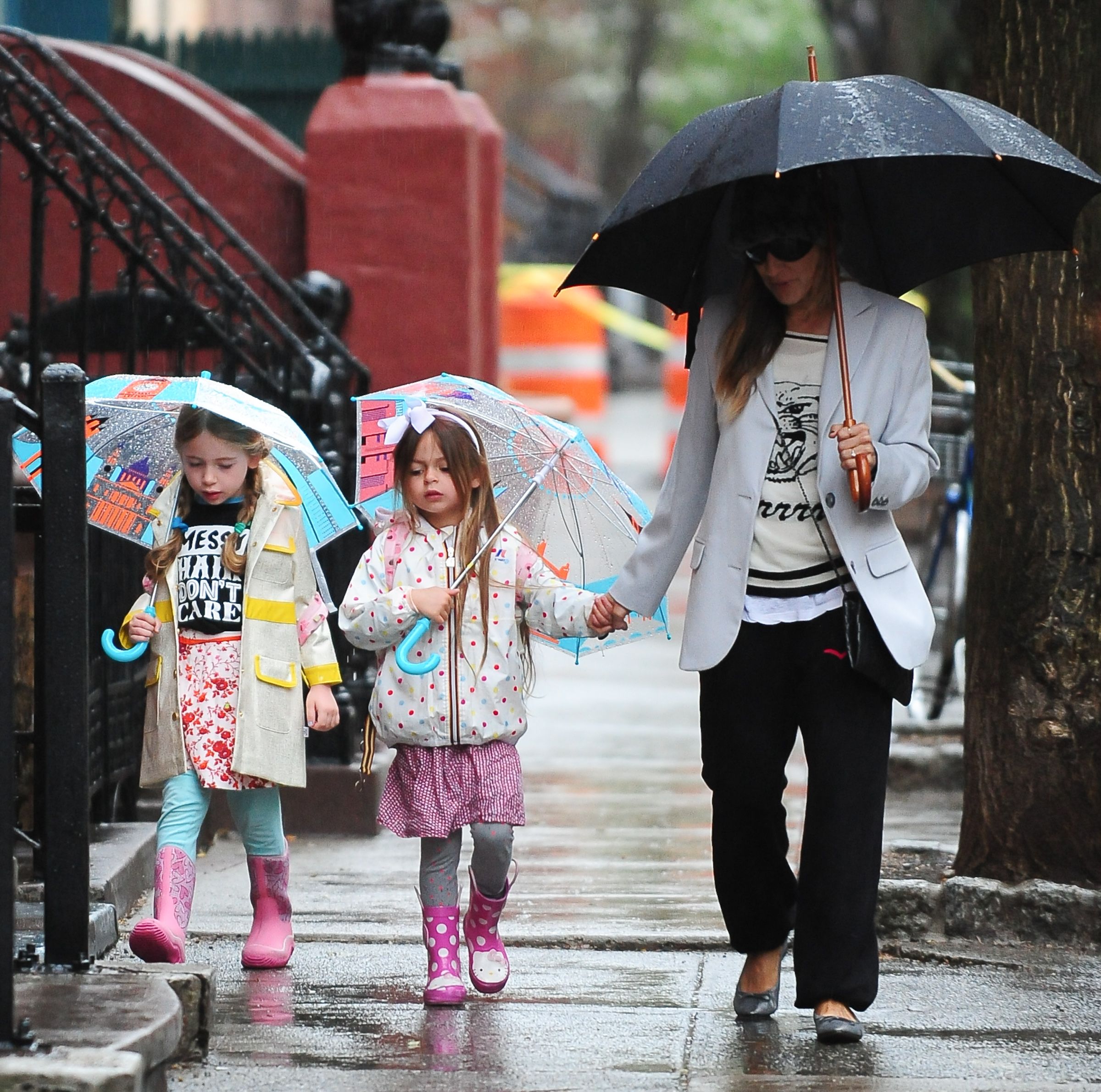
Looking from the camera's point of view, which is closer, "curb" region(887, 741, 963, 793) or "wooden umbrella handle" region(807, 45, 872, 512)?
"wooden umbrella handle" region(807, 45, 872, 512)

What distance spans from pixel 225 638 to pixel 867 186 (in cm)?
195

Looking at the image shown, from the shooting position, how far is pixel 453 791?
471cm

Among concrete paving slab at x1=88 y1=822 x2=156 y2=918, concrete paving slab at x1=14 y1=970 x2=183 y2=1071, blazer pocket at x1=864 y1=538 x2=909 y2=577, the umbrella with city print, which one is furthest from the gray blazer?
concrete paving slab at x1=88 y1=822 x2=156 y2=918

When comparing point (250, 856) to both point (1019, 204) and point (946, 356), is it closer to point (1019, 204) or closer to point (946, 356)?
point (1019, 204)

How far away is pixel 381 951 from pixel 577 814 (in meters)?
2.06

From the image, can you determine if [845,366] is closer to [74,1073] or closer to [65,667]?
[65,667]

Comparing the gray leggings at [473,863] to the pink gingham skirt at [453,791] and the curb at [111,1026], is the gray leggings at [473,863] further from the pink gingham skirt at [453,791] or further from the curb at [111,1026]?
the curb at [111,1026]

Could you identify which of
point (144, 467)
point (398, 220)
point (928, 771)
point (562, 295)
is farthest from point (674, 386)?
point (144, 467)

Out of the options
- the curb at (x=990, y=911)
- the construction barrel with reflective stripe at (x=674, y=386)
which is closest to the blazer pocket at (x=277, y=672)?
the curb at (x=990, y=911)

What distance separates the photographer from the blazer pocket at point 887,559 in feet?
14.3

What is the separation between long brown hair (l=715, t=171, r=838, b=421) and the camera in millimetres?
4445

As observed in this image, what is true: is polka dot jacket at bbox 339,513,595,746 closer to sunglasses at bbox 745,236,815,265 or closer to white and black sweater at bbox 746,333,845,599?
white and black sweater at bbox 746,333,845,599

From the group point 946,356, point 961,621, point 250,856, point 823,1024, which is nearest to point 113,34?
point 946,356

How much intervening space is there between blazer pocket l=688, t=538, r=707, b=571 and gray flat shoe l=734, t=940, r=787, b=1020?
0.99 meters
